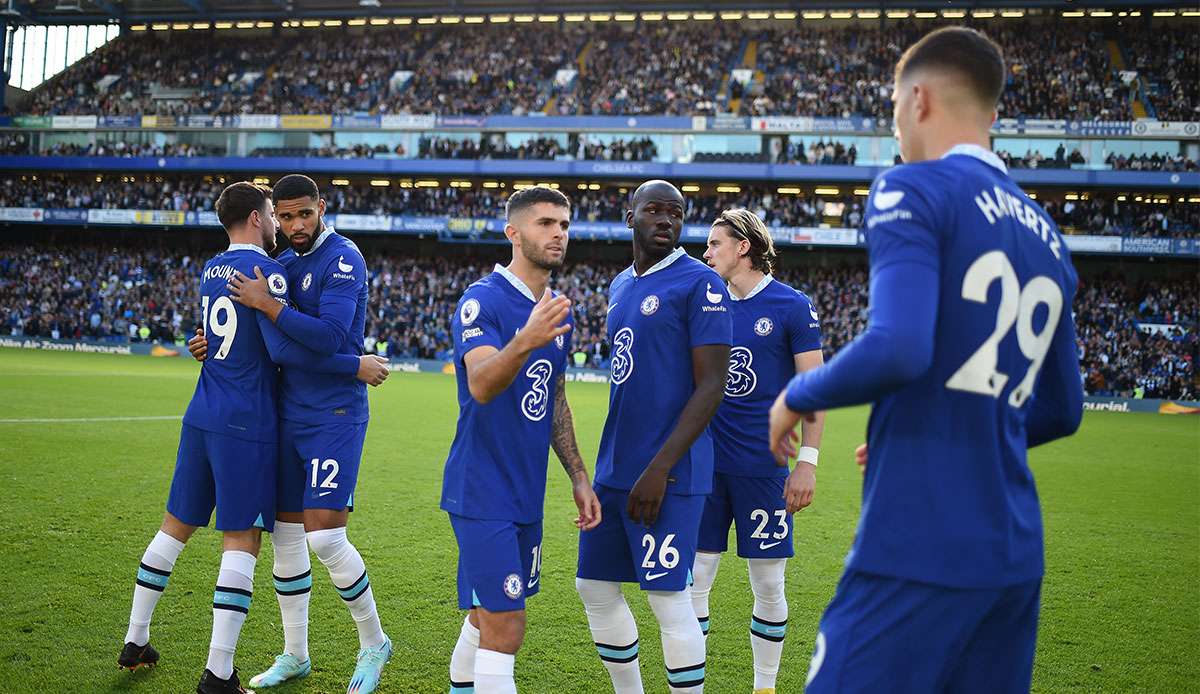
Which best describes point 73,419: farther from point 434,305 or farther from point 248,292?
point 434,305

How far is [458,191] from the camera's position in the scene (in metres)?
45.7

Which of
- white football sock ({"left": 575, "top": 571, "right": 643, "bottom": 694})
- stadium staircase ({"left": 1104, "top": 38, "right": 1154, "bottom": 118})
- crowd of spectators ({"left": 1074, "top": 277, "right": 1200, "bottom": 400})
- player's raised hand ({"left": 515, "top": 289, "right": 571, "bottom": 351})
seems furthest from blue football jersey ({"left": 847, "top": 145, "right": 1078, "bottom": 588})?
stadium staircase ({"left": 1104, "top": 38, "right": 1154, "bottom": 118})

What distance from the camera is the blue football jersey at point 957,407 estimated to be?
2.22 m

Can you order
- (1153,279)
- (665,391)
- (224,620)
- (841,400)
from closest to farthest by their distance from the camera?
(841,400) < (665,391) < (224,620) < (1153,279)

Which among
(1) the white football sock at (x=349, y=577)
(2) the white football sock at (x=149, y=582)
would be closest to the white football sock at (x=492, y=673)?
(1) the white football sock at (x=349, y=577)

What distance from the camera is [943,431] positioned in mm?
2250

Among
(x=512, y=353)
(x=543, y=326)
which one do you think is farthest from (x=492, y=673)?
(x=543, y=326)

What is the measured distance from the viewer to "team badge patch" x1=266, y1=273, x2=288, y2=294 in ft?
15.4

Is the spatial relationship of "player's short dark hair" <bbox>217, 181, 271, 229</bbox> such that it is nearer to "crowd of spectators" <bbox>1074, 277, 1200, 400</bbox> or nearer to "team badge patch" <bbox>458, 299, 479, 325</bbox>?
"team badge patch" <bbox>458, 299, 479, 325</bbox>

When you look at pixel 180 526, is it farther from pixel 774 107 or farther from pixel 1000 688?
pixel 774 107

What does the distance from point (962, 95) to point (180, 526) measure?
4246 millimetres

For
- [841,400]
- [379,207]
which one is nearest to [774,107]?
[379,207]

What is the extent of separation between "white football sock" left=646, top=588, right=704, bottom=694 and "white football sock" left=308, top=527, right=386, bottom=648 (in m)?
1.75

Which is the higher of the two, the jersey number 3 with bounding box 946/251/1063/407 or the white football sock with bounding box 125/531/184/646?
the jersey number 3 with bounding box 946/251/1063/407
